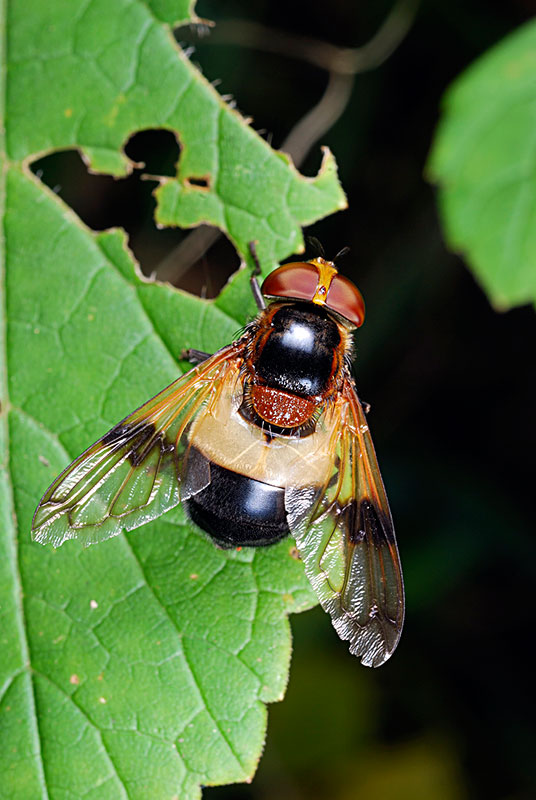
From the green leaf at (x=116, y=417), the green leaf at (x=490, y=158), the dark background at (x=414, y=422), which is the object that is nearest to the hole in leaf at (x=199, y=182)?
the green leaf at (x=116, y=417)

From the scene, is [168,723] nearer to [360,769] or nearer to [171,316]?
[171,316]

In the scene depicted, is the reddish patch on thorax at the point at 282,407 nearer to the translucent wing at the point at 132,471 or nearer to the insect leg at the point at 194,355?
the translucent wing at the point at 132,471

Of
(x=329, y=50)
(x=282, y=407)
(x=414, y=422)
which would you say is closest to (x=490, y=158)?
(x=329, y=50)

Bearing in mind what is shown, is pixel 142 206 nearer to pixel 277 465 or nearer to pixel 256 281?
pixel 256 281

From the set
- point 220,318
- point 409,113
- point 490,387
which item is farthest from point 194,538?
point 409,113

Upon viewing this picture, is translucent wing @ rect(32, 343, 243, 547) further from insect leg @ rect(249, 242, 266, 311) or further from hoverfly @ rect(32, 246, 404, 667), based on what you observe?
insect leg @ rect(249, 242, 266, 311)

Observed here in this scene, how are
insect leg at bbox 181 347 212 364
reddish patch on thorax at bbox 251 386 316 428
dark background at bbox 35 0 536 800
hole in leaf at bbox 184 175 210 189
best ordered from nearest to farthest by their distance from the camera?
reddish patch on thorax at bbox 251 386 316 428 < insect leg at bbox 181 347 212 364 < hole in leaf at bbox 184 175 210 189 < dark background at bbox 35 0 536 800

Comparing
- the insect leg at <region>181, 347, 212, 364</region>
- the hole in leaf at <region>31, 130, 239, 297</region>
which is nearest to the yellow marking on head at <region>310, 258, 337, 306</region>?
the insect leg at <region>181, 347, 212, 364</region>
